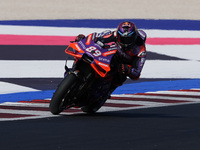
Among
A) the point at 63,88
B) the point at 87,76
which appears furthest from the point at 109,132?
the point at 87,76

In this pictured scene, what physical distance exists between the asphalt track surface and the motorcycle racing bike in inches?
10.7

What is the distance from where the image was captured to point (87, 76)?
31.1ft

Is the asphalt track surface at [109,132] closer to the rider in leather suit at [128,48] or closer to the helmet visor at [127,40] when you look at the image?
the rider in leather suit at [128,48]

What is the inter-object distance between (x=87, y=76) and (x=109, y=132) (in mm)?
1560

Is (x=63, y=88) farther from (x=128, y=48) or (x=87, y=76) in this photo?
(x=128, y=48)

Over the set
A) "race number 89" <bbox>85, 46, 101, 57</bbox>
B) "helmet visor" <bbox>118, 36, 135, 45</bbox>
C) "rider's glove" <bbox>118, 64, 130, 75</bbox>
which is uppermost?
"helmet visor" <bbox>118, 36, 135, 45</bbox>

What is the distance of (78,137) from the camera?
7.66 metres

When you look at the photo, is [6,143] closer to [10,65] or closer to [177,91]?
[177,91]

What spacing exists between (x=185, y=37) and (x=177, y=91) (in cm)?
823

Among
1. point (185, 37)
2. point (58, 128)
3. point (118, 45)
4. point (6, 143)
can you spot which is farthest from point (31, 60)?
point (6, 143)

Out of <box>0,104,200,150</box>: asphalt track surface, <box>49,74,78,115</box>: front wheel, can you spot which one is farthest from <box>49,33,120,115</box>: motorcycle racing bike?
<box>0,104,200,150</box>: asphalt track surface

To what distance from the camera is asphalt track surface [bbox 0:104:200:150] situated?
23.2 ft

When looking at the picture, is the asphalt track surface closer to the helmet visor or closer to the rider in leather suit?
the rider in leather suit

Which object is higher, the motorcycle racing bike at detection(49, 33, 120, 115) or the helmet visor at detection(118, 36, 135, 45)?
the helmet visor at detection(118, 36, 135, 45)
